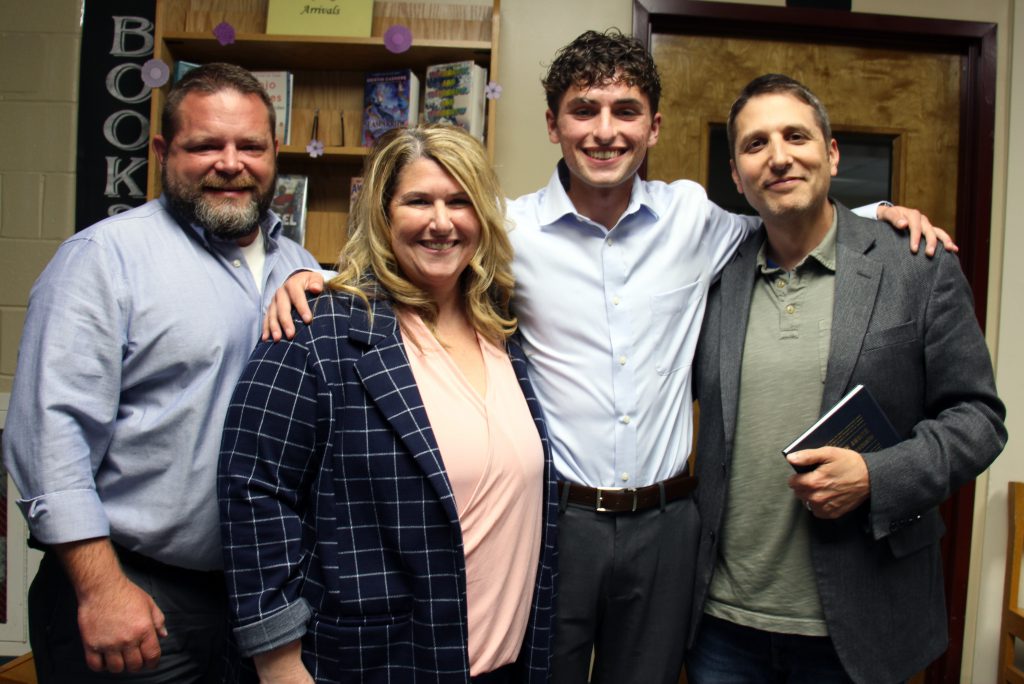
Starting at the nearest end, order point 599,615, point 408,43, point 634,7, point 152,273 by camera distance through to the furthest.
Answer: point 152,273
point 599,615
point 408,43
point 634,7

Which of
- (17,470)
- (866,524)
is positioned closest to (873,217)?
(866,524)

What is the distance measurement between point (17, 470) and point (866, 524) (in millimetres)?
1505

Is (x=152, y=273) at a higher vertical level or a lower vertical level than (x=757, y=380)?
higher

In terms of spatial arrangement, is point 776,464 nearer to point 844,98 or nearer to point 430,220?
point 430,220

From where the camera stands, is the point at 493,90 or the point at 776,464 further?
the point at 493,90

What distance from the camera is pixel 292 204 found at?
2547 mm

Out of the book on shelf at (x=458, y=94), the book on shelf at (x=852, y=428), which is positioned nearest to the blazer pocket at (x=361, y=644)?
the book on shelf at (x=852, y=428)

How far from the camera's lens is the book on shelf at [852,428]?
1286 millimetres

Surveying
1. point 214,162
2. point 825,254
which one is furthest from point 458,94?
point 825,254

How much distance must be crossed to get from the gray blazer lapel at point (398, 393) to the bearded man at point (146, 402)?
31 cm

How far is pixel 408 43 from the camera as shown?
238 centimetres

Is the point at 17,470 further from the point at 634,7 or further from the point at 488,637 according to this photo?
the point at 634,7

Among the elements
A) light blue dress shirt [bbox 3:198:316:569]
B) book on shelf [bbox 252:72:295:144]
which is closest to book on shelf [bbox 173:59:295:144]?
book on shelf [bbox 252:72:295:144]

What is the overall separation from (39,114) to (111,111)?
0.26m
